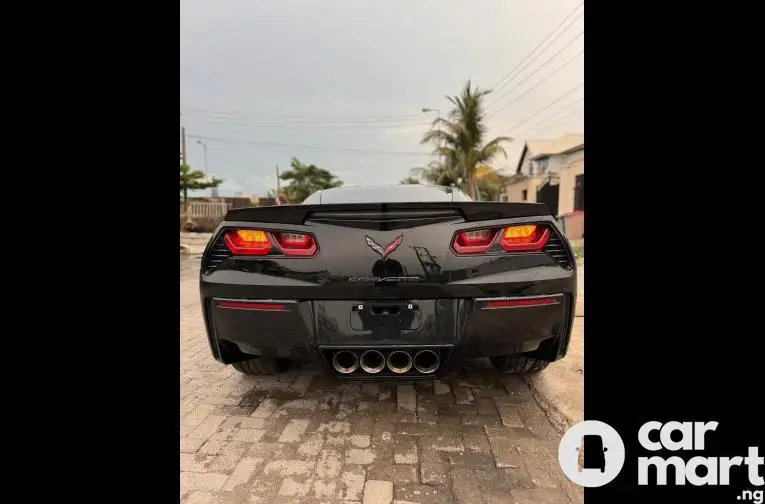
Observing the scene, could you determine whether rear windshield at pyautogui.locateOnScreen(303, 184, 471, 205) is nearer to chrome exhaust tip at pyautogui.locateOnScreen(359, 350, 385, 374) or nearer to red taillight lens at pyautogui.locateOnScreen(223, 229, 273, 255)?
red taillight lens at pyautogui.locateOnScreen(223, 229, 273, 255)

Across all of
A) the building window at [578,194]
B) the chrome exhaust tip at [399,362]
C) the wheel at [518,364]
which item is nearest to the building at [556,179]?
the building window at [578,194]

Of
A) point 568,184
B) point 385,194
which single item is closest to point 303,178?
point 568,184

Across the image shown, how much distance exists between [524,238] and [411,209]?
1.70 feet

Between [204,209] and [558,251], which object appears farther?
[204,209]

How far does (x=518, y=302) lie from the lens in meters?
1.71

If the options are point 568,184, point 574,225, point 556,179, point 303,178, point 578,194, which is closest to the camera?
point 574,225

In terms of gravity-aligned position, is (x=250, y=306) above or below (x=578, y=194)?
below

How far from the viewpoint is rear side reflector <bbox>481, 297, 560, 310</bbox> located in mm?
1686

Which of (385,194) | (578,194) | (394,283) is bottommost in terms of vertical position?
(394,283)

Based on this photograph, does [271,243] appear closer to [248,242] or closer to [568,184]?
[248,242]
